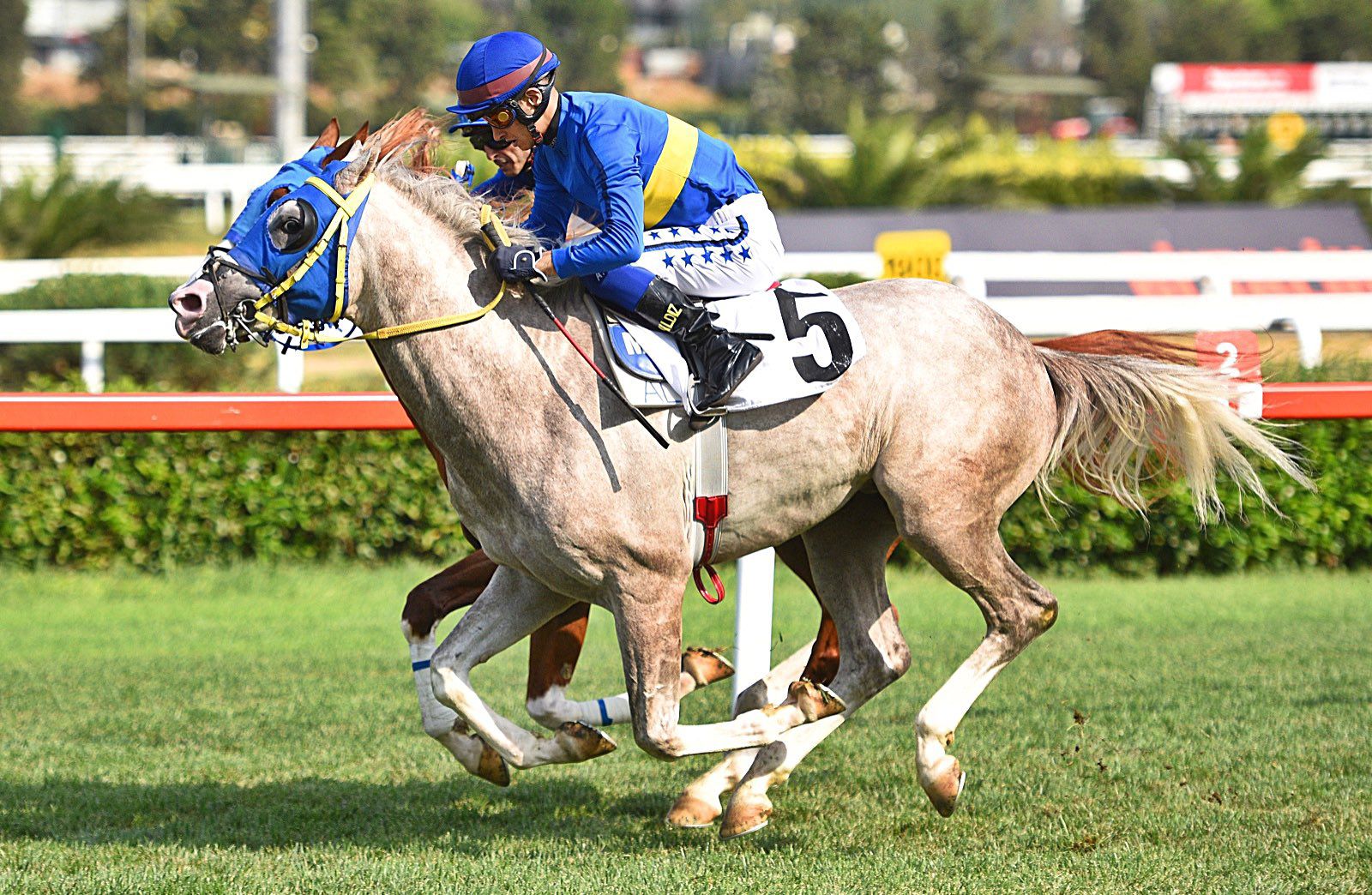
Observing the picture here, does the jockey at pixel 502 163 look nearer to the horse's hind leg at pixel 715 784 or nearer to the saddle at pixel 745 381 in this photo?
the saddle at pixel 745 381

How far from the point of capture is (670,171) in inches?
162

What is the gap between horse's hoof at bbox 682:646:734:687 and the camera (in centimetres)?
493

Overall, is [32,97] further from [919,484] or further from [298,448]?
[919,484]

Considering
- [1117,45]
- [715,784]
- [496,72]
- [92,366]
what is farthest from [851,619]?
[1117,45]

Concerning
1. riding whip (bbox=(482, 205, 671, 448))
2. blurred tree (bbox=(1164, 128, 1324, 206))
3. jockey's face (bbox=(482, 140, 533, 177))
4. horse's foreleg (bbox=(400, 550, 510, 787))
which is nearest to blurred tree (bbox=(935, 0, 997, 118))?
blurred tree (bbox=(1164, 128, 1324, 206))

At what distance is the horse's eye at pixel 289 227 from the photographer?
146 inches

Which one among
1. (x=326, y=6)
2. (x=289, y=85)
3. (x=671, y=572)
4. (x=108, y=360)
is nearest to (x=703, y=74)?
(x=326, y=6)

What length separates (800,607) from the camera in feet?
24.2

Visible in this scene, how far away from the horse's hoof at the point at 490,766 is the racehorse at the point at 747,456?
134 millimetres

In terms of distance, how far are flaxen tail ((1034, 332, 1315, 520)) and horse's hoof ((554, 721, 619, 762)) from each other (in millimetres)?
1479

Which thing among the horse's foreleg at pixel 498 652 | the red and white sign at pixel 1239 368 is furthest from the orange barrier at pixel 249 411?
the red and white sign at pixel 1239 368

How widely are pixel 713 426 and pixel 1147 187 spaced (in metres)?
19.6

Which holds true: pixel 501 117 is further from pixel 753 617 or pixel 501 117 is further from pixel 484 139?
pixel 753 617

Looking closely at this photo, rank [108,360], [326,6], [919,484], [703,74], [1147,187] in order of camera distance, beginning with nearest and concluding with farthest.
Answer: [919,484]
[108,360]
[1147,187]
[326,6]
[703,74]
